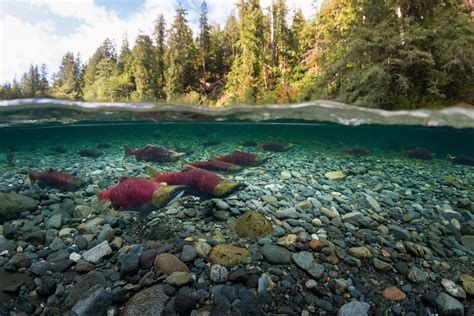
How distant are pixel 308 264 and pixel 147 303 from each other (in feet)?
7.22

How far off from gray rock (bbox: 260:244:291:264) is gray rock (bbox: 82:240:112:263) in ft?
7.70

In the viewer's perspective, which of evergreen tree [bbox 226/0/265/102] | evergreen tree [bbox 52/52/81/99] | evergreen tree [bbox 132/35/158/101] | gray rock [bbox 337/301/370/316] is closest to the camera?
gray rock [bbox 337/301/370/316]

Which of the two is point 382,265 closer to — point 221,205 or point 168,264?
point 221,205

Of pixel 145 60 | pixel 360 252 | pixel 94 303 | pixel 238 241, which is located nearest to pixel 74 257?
pixel 94 303

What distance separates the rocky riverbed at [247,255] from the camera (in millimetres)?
3412

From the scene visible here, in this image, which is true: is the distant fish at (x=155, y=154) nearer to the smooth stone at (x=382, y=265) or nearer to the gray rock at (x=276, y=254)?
the gray rock at (x=276, y=254)

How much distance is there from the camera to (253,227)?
186 inches

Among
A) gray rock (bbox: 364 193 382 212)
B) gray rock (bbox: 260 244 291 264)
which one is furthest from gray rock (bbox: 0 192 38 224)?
gray rock (bbox: 364 193 382 212)

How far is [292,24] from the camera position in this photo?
31.6 metres

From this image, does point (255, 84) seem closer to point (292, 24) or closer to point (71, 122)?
point (71, 122)

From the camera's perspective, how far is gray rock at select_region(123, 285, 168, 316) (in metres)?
3.17

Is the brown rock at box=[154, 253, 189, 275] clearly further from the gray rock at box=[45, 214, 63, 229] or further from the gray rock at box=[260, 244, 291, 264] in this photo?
the gray rock at box=[45, 214, 63, 229]

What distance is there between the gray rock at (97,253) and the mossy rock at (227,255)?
1588mm

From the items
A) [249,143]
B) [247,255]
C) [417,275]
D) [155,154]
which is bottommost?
[417,275]
